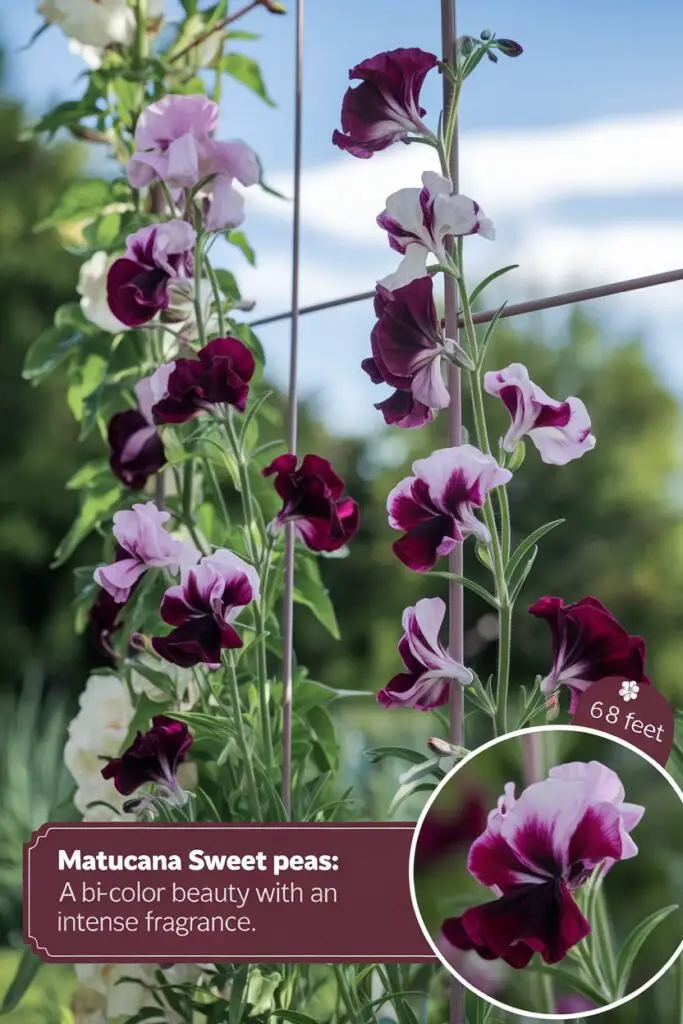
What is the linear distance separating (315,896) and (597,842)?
0.69 ft

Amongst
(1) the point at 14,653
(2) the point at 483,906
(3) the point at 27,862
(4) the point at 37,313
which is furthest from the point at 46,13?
(4) the point at 37,313

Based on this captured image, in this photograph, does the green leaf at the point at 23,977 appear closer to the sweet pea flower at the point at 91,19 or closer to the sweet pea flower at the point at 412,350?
the sweet pea flower at the point at 412,350

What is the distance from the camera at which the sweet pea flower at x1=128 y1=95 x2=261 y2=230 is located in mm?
1006

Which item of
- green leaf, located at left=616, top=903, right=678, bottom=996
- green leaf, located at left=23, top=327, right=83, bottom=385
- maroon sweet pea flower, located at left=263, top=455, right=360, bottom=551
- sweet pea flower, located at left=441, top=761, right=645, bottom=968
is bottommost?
green leaf, located at left=616, top=903, right=678, bottom=996

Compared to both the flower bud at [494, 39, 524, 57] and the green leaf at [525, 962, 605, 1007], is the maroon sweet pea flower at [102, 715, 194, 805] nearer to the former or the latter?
the green leaf at [525, 962, 605, 1007]

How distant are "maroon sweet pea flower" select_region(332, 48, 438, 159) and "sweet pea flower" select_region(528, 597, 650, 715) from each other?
0.35 metres

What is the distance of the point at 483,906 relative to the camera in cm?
A: 68

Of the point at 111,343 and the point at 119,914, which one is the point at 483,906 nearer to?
the point at 119,914

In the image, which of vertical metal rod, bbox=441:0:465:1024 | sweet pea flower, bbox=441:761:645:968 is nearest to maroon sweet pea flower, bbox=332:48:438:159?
vertical metal rod, bbox=441:0:465:1024

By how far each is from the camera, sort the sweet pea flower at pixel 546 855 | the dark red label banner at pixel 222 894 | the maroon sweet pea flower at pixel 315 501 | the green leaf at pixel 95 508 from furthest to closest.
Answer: the green leaf at pixel 95 508
the maroon sweet pea flower at pixel 315 501
the dark red label banner at pixel 222 894
the sweet pea flower at pixel 546 855

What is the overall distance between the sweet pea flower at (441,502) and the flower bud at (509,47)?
0.89 ft

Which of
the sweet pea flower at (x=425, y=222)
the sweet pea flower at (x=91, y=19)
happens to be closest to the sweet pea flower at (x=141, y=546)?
the sweet pea flower at (x=425, y=222)

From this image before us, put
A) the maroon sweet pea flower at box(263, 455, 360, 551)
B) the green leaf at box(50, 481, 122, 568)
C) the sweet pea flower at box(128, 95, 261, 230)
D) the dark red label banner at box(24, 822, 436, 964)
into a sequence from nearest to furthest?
the dark red label banner at box(24, 822, 436, 964), the maroon sweet pea flower at box(263, 455, 360, 551), the sweet pea flower at box(128, 95, 261, 230), the green leaf at box(50, 481, 122, 568)

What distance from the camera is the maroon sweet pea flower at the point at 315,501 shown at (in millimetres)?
892
